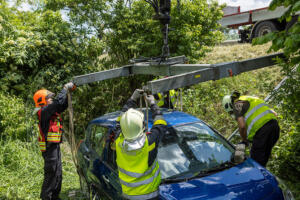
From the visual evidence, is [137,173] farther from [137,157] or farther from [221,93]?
[221,93]

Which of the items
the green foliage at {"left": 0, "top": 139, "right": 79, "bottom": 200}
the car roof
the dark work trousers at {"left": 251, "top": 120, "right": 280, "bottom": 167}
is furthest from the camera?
the green foliage at {"left": 0, "top": 139, "right": 79, "bottom": 200}

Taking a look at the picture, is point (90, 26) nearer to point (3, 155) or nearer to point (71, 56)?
point (71, 56)

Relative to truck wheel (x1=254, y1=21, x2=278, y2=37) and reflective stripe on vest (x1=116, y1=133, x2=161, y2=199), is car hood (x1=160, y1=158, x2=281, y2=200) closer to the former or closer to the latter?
reflective stripe on vest (x1=116, y1=133, x2=161, y2=199)

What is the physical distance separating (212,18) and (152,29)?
2119mm

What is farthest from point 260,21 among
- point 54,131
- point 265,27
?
point 54,131

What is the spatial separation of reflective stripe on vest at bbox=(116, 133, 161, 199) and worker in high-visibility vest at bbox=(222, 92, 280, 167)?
201 cm

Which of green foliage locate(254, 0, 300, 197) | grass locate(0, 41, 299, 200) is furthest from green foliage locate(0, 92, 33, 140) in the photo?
green foliage locate(254, 0, 300, 197)

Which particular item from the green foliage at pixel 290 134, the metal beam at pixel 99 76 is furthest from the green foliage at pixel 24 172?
the green foliage at pixel 290 134

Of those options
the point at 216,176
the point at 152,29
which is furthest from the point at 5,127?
the point at 216,176

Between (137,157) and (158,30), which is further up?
(158,30)

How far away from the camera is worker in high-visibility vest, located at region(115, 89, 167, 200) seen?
2609 mm

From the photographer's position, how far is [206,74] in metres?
3.14

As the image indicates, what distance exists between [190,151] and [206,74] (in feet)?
3.56

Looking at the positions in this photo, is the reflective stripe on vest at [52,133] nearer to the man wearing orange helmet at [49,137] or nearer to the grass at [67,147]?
the man wearing orange helmet at [49,137]
